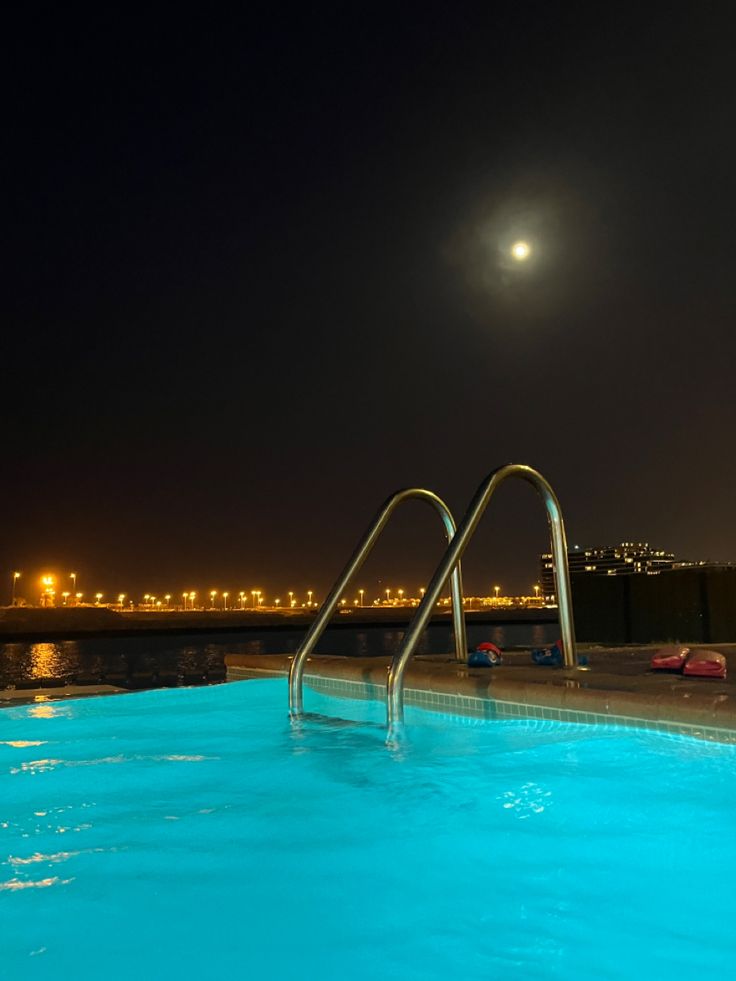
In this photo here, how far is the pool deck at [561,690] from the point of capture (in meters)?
4.99

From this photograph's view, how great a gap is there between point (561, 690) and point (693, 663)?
164cm

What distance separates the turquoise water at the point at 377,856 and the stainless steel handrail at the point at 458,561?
1.92 feet

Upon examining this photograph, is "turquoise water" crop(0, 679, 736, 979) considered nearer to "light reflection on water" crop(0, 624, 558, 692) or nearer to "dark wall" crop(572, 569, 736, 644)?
"light reflection on water" crop(0, 624, 558, 692)

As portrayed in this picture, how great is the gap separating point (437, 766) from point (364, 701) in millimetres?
2512

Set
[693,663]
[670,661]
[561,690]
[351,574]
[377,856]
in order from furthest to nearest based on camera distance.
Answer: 1. [351,574]
2. [670,661]
3. [693,663]
4. [561,690]
5. [377,856]

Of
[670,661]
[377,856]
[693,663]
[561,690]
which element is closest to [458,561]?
[561,690]

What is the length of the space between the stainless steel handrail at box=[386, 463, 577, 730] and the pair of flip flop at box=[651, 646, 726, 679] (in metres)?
0.82

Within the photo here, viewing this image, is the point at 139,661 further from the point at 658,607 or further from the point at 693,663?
the point at 693,663

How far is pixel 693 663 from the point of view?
22.1 feet

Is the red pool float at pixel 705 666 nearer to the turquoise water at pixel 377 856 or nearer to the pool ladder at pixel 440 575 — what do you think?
the pool ladder at pixel 440 575

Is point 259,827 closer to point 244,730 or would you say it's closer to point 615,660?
point 244,730

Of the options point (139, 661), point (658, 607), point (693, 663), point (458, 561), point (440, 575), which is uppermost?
point (458, 561)

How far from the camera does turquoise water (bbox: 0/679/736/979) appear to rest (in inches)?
114

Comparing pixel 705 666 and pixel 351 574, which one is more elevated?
pixel 351 574
